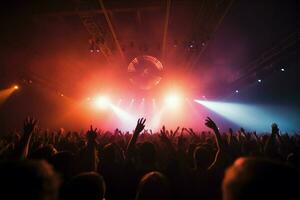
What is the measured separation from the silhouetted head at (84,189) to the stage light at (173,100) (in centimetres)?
1602

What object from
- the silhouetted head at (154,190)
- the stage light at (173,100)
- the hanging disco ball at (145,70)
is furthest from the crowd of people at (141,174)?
the stage light at (173,100)

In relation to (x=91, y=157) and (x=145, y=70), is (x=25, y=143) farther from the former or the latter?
(x=145, y=70)

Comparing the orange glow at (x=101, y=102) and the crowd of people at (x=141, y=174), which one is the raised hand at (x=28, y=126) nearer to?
the crowd of people at (x=141, y=174)

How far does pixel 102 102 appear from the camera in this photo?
19.5m

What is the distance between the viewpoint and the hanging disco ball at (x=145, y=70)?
1173 cm

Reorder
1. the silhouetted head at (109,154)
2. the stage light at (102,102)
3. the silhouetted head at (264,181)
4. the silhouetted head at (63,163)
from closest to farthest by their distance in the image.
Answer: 1. the silhouetted head at (264,181)
2. the silhouetted head at (63,163)
3. the silhouetted head at (109,154)
4. the stage light at (102,102)

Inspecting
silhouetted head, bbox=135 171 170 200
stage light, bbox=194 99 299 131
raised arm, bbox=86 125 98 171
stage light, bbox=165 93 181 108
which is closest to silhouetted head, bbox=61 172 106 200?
silhouetted head, bbox=135 171 170 200

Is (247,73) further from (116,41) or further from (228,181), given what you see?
(228,181)

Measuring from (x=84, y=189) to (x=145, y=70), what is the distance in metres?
10.3

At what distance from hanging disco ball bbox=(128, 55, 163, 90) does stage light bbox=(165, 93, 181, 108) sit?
6013mm

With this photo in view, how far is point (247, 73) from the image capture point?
13656mm

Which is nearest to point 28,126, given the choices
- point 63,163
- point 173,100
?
point 63,163

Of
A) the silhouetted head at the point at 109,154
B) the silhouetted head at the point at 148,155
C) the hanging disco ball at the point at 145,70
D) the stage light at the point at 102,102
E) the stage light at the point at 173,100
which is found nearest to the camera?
the silhouetted head at the point at 148,155

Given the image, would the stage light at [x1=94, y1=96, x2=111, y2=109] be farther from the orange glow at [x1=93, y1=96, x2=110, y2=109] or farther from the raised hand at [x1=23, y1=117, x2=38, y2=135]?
the raised hand at [x1=23, y1=117, x2=38, y2=135]
